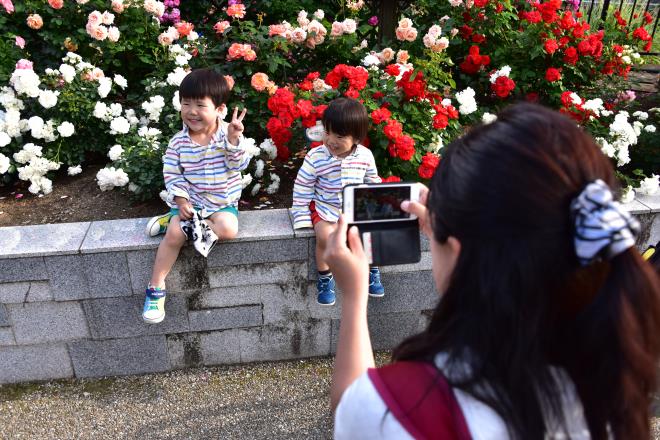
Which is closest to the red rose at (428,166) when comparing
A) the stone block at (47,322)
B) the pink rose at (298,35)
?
the pink rose at (298,35)

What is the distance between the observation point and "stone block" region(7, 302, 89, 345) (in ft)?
8.50

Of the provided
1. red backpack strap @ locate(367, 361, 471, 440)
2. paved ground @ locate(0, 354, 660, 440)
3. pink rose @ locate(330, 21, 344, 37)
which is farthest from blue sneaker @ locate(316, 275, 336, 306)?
red backpack strap @ locate(367, 361, 471, 440)

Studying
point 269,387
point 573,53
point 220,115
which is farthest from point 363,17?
point 269,387

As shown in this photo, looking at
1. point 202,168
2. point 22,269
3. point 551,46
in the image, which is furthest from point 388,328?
point 551,46

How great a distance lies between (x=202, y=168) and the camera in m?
2.58

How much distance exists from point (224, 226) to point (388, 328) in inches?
43.9

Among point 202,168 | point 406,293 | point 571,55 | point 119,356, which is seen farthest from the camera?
point 571,55

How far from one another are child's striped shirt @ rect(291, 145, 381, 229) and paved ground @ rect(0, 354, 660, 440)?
2.86 feet

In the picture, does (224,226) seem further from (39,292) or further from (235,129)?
(39,292)

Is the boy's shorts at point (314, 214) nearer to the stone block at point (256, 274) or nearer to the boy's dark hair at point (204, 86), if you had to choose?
A: the stone block at point (256, 274)

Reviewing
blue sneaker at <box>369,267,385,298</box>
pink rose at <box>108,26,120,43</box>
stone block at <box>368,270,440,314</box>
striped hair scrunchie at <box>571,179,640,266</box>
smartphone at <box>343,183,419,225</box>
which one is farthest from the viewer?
pink rose at <box>108,26,120,43</box>

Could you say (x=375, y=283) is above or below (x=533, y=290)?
below

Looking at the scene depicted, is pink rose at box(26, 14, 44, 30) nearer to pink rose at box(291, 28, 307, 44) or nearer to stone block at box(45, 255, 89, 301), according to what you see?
pink rose at box(291, 28, 307, 44)

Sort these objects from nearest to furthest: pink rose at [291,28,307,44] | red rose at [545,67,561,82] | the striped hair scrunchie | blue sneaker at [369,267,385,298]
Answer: the striped hair scrunchie → blue sneaker at [369,267,385,298] → pink rose at [291,28,307,44] → red rose at [545,67,561,82]
